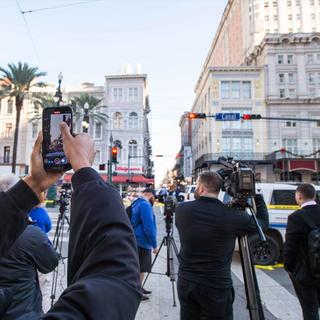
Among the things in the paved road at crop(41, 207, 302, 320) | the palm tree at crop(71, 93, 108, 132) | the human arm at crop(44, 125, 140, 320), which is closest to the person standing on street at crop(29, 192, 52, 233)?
the paved road at crop(41, 207, 302, 320)

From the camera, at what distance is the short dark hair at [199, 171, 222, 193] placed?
317cm

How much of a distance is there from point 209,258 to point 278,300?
345cm

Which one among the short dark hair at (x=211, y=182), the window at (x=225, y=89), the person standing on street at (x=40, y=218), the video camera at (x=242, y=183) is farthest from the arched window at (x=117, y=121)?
the video camera at (x=242, y=183)

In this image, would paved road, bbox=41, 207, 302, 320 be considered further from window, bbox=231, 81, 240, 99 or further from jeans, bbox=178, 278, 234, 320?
window, bbox=231, 81, 240, 99

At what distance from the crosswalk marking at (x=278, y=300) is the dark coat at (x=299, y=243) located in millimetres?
1642

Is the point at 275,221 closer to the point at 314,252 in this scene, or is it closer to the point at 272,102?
the point at 314,252

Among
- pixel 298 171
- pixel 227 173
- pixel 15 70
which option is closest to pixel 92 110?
pixel 15 70

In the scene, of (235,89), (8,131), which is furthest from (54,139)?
(8,131)

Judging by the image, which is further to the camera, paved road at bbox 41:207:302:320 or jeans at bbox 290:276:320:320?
paved road at bbox 41:207:302:320

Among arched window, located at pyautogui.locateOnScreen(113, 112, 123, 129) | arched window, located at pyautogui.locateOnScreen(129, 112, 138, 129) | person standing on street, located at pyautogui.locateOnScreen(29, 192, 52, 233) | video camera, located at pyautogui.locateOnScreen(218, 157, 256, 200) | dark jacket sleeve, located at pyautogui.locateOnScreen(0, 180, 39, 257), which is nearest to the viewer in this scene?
dark jacket sleeve, located at pyautogui.locateOnScreen(0, 180, 39, 257)

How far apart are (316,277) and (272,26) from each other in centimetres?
6126

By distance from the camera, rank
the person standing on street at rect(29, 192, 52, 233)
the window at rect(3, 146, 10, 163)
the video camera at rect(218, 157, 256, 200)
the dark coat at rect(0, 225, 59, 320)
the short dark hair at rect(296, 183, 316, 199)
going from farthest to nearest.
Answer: the window at rect(3, 146, 10, 163) → the person standing on street at rect(29, 192, 52, 233) → the short dark hair at rect(296, 183, 316, 199) → the video camera at rect(218, 157, 256, 200) → the dark coat at rect(0, 225, 59, 320)

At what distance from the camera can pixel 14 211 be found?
131cm

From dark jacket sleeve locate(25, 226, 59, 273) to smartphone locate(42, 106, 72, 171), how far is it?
5.02 feet
